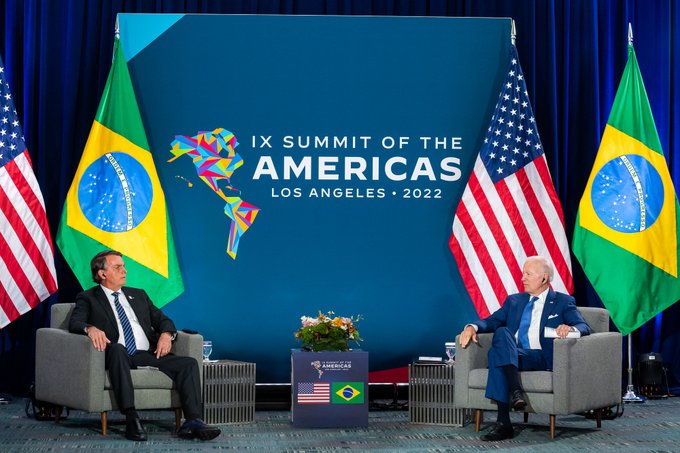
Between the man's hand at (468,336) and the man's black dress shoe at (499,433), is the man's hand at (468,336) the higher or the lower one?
the higher one

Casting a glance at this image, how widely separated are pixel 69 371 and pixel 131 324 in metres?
0.47

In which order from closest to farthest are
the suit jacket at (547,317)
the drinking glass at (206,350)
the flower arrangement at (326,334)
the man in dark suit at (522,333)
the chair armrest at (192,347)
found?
the man in dark suit at (522,333) → the suit jacket at (547,317) → the chair armrest at (192,347) → the flower arrangement at (326,334) → the drinking glass at (206,350)

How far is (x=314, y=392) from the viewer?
6062mm

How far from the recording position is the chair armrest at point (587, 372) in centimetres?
554

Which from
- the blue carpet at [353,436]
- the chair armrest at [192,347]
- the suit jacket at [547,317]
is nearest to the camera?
the blue carpet at [353,436]

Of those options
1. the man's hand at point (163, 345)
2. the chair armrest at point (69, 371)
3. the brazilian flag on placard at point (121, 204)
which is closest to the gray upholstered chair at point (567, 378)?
the man's hand at point (163, 345)

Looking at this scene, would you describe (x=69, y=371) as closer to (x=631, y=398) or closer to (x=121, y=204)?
(x=121, y=204)

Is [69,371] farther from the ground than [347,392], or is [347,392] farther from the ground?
[69,371]

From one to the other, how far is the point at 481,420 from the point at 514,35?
2714 millimetres

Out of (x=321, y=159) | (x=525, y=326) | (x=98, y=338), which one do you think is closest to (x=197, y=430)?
(x=98, y=338)

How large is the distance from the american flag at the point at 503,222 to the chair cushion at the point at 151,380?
2.28 m

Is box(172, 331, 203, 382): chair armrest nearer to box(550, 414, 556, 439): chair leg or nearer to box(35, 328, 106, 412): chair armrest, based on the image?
box(35, 328, 106, 412): chair armrest

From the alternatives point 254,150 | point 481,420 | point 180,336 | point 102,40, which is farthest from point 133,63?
point 481,420

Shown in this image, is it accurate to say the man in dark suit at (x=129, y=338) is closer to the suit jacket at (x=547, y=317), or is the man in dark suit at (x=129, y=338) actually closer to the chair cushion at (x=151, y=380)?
the chair cushion at (x=151, y=380)
